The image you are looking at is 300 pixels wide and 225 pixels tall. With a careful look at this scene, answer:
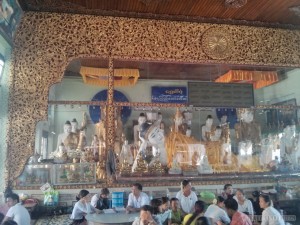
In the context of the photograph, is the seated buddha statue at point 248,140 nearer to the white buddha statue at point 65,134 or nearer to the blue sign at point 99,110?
the blue sign at point 99,110

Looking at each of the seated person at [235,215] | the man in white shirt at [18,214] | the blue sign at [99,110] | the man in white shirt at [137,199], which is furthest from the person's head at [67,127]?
the seated person at [235,215]

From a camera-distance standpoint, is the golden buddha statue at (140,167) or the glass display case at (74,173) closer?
the glass display case at (74,173)

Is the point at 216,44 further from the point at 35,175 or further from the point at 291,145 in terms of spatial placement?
the point at 35,175

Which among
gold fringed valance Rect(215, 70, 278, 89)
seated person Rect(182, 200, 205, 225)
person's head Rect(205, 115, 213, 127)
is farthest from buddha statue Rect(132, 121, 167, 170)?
seated person Rect(182, 200, 205, 225)

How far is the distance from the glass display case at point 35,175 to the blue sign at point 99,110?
1.24 meters

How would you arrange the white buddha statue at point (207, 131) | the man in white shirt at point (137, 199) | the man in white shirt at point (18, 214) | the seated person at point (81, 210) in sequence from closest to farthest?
the man in white shirt at point (18, 214), the seated person at point (81, 210), the man in white shirt at point (137, 199), the white buddha statue at point (207, 131)

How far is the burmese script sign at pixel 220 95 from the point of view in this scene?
20.4 feet

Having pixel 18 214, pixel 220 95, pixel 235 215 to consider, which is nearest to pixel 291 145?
pixel 220 95

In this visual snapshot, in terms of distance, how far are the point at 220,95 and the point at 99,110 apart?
2.42 m

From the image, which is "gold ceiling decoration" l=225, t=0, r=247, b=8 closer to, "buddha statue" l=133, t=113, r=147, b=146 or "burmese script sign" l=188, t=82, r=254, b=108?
"burmese script sign" l=188, t=82, r=254, b=108

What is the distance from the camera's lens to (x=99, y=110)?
5980 millimetres

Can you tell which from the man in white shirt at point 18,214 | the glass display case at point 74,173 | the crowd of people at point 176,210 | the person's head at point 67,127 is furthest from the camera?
the person's head at point 67,127

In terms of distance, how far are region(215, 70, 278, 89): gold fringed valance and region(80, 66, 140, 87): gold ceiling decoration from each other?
6.14ft

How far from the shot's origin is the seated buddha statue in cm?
689
